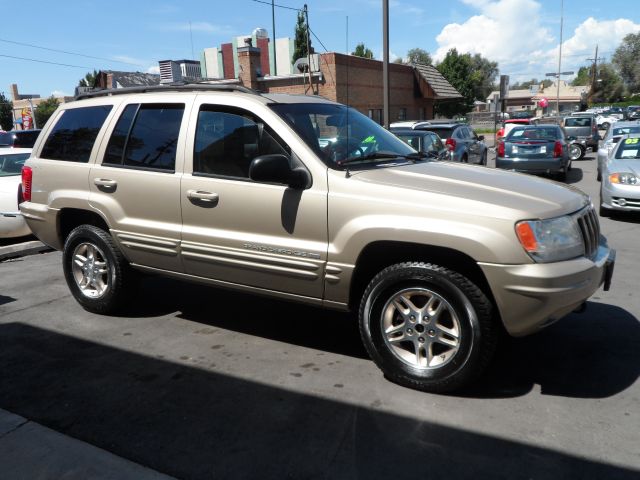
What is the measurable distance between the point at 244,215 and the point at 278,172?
1.70 feet

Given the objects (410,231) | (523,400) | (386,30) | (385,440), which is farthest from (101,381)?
(386,30)

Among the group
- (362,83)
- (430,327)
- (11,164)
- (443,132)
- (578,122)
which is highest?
(362,83)

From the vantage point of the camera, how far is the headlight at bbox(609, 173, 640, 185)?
9445mm

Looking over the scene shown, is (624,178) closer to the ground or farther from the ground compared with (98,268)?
farther from the ground

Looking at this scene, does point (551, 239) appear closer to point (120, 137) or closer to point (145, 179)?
point (145, 179)

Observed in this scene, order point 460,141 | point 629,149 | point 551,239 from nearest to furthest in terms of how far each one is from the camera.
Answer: point 551,239
point 629,149
point 460,141

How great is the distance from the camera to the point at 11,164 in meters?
9.32

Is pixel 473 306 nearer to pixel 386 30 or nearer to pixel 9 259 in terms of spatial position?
pixel 9 259

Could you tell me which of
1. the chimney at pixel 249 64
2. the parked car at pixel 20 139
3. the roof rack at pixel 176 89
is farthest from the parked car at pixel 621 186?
the chimney at pixel 249 64

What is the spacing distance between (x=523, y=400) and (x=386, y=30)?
10.8 m

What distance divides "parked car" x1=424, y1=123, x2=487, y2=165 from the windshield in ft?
32.8

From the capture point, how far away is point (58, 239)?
17.5 ft

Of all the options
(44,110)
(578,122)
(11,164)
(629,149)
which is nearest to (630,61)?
(578,122)

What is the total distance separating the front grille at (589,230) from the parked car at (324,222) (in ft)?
0.07
